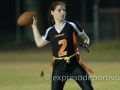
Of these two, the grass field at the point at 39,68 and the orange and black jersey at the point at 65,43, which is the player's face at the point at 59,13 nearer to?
the orange and black jersey at the point at 65,43

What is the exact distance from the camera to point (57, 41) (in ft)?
22.9

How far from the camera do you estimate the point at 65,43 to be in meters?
6.93

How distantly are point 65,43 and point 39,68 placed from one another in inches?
313

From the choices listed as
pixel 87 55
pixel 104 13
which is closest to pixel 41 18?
pixel 104 13

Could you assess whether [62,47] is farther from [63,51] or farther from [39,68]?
[39,68]

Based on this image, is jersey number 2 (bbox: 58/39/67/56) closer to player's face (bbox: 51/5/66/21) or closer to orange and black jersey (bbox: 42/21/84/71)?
orange and black jersey (bbox: 42/21/84/71)

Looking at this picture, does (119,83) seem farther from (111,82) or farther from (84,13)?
(84,13)

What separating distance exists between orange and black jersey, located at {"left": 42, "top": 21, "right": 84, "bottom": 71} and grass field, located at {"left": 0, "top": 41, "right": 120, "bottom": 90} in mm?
3411

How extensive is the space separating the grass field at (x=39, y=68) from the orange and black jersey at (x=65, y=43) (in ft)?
11.2

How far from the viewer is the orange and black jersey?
Result: 6.93 metres

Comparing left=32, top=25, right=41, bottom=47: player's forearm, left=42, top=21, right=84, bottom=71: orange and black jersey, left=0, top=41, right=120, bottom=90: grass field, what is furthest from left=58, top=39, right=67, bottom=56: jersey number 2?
left=0, top=41, right=120, bottom=90: grass field

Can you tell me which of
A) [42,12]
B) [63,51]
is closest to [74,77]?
[63,51]

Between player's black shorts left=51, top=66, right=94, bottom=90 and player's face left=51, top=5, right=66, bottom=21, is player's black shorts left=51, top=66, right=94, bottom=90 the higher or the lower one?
the lower one

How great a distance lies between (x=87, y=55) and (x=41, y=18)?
9161mm
